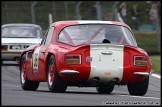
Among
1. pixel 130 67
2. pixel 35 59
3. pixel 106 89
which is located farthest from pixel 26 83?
pixel 130 67

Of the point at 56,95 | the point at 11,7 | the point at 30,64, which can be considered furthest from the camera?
the point at 11,7

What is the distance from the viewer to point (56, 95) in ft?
44.9

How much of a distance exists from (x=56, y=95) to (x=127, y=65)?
5.05 ft

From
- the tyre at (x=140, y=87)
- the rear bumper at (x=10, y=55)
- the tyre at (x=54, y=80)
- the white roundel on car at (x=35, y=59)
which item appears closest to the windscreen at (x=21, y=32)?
the rear bumper at (x=10, y=55)

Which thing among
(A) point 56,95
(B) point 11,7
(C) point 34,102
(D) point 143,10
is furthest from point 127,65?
(D) point 143,10

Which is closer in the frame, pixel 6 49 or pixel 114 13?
pixel 6 49

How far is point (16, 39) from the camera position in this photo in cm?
2620

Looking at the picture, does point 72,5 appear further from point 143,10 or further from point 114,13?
point 143,10

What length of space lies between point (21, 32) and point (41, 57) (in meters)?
11.7

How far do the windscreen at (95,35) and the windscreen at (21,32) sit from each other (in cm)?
1158

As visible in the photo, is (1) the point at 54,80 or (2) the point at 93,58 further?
(1) the point at 54,80

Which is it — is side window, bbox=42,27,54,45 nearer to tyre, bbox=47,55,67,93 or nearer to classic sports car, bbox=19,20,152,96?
classic sports car, bbox=19,20,152,96

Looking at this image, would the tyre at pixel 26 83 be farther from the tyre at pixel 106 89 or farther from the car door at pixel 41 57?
the tyre at pixel 106 89

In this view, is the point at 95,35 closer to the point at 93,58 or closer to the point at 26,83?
the point at 93,58
